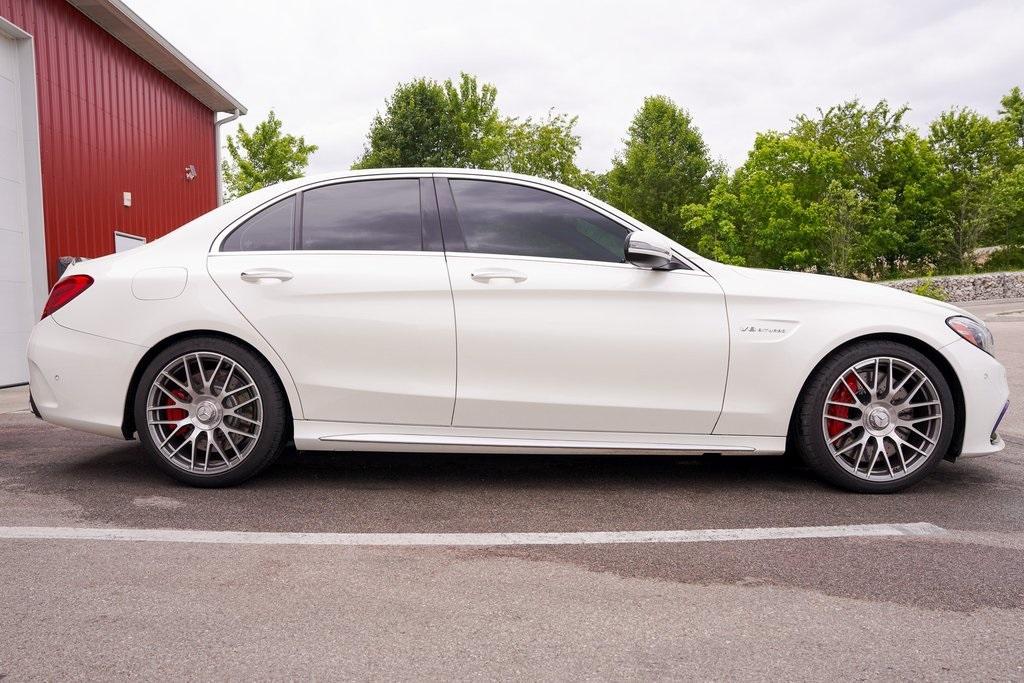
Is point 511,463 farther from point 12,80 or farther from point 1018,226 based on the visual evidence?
point 1018,226

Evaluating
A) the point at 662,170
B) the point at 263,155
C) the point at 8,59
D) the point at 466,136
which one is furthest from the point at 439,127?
the point at 8,59

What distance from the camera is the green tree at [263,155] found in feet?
125

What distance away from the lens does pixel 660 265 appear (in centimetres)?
400

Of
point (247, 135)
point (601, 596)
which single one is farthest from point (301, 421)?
point (247, 135)

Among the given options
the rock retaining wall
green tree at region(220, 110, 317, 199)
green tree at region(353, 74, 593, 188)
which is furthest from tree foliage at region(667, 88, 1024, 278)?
green tree at region(220, 110, 317, 199)

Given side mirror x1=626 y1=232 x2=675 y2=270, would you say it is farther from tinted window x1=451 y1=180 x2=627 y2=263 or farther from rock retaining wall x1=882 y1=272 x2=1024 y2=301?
rock retaining wall x1=882 y1=272 x2=1024 y2=301

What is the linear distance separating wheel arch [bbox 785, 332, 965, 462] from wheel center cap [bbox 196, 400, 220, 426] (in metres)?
2.87

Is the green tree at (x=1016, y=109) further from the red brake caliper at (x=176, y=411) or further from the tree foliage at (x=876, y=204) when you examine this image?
the red brake caliper at (x=176, y=411)

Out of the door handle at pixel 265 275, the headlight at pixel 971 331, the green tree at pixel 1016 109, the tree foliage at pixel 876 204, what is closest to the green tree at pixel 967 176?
the tree foliage at pixel 876 204

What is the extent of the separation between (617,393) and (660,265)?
665 millimetres

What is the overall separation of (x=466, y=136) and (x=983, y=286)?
1026 inches

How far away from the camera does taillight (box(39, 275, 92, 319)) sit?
4.17m

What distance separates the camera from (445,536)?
3.44 m

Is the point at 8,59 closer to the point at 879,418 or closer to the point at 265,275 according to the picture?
the point at 265,275
